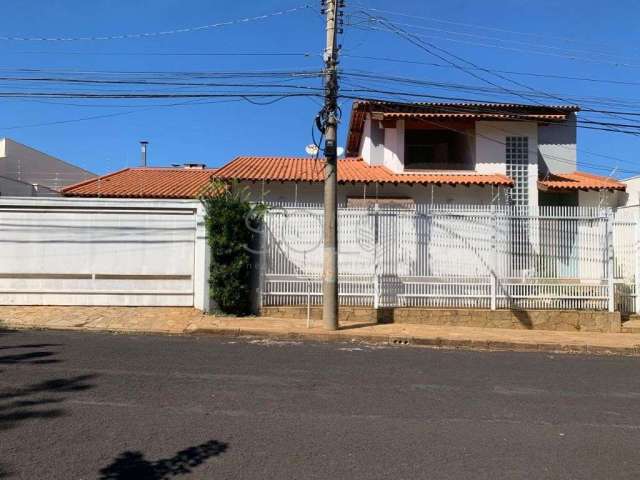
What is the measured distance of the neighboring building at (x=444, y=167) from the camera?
50.3 feet

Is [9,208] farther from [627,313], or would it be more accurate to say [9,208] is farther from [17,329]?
[627,313]

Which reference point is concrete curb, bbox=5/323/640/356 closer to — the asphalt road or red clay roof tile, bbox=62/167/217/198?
the asphalt road

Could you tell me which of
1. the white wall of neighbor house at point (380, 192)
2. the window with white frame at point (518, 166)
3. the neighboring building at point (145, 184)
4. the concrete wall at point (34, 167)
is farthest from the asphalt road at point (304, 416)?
the concrete wall at point (34, 167)

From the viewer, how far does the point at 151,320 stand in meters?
11.3

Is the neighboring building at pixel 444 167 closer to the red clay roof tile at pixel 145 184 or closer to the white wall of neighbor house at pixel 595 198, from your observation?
the white wall of neighbor house at pixel 595 198

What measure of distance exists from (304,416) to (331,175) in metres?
6.33

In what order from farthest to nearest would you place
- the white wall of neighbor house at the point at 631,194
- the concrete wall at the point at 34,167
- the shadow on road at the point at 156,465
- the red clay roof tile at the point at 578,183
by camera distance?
the concrete wall at the point at 34,167
the white wall of neighbor house at the point at 631,194
the red clay roof tile at the point at 578,183
the shadow on road at the point at 156,465

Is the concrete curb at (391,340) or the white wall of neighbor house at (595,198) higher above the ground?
the white wall of neighbor house at (595,198)

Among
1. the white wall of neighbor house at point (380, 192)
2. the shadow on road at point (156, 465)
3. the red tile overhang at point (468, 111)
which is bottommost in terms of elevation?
the shadow on road at point (156, 465)

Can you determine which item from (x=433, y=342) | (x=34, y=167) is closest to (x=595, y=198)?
(x=433, y=342)

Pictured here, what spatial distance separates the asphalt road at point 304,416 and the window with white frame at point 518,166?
851cm

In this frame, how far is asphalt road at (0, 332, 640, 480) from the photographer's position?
401cm

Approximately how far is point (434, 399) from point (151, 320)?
711 cm

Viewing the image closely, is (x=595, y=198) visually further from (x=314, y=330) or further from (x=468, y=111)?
(x=314, y=330)
